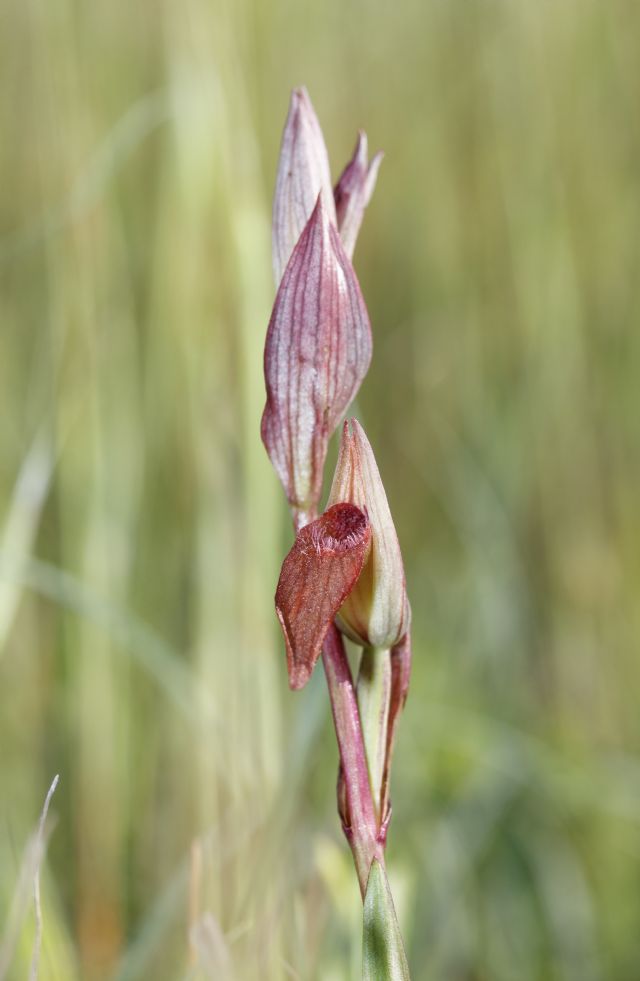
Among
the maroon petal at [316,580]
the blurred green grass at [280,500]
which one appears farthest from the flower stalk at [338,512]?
the blurred green grass at [280,500]

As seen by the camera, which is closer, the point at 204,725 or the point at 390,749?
the point at 390,749

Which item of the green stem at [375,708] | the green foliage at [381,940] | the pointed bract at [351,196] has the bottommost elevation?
the green foliage at [381,940]

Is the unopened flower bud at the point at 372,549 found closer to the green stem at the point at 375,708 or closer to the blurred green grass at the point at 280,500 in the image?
the green stem at the point at 375,708

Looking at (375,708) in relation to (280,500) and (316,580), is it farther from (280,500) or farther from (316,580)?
(280,500)

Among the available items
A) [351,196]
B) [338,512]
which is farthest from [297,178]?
[338,512]

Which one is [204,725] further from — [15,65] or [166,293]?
[15,65]

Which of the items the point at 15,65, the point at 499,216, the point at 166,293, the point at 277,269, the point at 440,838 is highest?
the point at 15,65

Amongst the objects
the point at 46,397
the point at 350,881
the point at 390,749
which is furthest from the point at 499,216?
the point at 390,749

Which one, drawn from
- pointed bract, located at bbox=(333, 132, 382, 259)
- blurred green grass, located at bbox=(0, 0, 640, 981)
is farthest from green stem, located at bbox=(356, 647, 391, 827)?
pointed bract, located at bbox=(333, 132, 382, 259)
